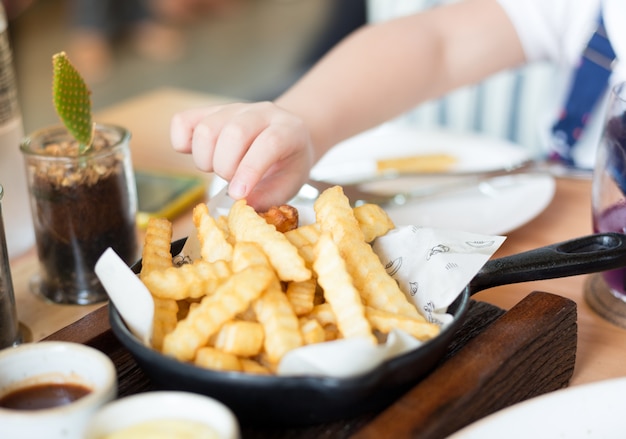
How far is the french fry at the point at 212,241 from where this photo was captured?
752 millimetres

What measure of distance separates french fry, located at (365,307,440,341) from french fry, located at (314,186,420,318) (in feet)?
0.12

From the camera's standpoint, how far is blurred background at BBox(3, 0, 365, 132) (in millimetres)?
Answer: 4348

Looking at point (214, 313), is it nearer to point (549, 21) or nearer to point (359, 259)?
point (359, 259)

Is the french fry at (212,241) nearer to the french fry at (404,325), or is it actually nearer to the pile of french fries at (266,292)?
the pile of french fries at (266,292)

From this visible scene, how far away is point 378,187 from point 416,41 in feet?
1.25

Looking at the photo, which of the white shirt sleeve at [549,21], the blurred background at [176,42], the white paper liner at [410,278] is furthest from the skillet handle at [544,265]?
the blurred background at [176,42]

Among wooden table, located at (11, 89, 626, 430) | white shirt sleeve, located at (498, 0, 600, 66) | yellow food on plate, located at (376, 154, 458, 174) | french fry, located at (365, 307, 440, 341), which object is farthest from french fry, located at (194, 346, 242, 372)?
white shirt sleeve, located at (498, 0, 600, 66)

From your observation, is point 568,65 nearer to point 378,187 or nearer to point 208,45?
point 378,187

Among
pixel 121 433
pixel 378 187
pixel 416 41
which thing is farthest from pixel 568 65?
pixel 121 433

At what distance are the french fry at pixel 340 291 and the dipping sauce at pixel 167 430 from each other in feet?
0.52

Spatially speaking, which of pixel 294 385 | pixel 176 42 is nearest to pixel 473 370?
pixel 294 385

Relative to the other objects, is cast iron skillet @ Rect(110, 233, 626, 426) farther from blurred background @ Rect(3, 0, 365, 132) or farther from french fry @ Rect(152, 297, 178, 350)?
blurred background @ Rect(3, 0, 365, 132)

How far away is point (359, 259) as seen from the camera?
740mm

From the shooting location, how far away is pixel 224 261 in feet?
2.36
